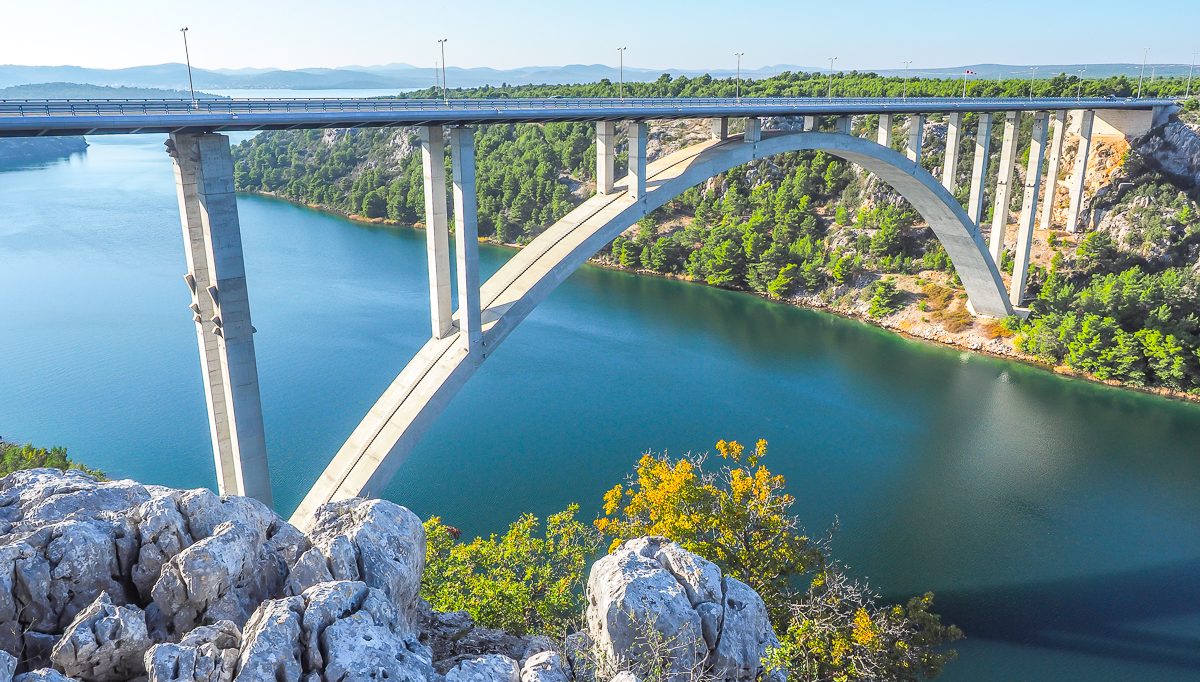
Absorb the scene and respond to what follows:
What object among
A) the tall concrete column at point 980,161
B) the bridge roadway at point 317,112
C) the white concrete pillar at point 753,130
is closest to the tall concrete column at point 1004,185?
the tall concrete column at point 980,161

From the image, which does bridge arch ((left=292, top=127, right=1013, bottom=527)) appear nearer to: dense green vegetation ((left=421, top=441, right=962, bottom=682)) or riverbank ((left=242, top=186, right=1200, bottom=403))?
dense green vegetation ((left=421, top=441, right=962, bottom=682))

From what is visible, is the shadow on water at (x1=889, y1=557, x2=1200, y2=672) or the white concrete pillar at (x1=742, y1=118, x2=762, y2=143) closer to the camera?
the shadow on water at (x1=889, y1=557, x2=1200, y2=672)

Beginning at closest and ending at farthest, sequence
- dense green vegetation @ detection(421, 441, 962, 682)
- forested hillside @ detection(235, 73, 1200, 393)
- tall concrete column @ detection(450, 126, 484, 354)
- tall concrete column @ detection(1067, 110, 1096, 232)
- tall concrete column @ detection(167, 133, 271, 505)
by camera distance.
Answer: dense green vegetation @ detection(421, 441, 962, 682) → tall concrete column @ detection(167, 133, 271, 505) → tall concrete column @ detection(450, 126, 484, 354) → forested hillside @ detection(235, 73, 1200, 393) → tall concrete column @ detection(1067, 110, 1096, 232)

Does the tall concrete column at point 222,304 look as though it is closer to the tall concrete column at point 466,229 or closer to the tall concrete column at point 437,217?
the tall concrete column at point 437,217

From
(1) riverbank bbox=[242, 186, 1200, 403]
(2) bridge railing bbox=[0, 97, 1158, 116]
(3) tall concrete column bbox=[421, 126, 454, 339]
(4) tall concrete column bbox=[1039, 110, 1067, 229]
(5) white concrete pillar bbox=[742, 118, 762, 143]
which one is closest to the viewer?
(2) bridge railing bbox=[0, 97, 1158, 116]

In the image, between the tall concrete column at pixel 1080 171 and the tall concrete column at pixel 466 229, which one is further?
the tall concrete column at pixel 1080 171

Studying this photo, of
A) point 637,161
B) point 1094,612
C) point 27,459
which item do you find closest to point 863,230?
point 637,161

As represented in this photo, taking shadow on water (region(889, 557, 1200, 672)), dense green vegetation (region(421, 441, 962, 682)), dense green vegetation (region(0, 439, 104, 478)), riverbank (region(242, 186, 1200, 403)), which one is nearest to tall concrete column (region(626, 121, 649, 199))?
dense green vegetation (region(421, 441, 962, 682))
